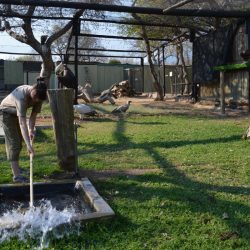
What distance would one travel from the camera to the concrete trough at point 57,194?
477 cm

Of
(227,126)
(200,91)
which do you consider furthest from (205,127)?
(200,91)

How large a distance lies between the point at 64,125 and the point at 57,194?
108 cm

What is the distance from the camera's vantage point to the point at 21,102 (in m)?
5.11

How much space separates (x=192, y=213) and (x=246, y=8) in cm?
1122

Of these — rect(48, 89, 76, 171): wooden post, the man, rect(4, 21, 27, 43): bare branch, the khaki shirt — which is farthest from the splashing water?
rect(4, 21, 27, 43): bare branch

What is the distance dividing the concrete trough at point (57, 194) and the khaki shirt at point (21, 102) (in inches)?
33.1

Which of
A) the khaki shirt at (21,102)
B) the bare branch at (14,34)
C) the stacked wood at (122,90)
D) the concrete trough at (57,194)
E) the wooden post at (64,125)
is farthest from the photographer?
the stacked wood at (122,90)

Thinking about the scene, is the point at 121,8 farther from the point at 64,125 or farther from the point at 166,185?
the point at 166,185

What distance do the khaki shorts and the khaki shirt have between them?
0.55ft

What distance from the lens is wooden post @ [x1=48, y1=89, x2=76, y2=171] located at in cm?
591

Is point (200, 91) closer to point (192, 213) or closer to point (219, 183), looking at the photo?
point (219, 183)

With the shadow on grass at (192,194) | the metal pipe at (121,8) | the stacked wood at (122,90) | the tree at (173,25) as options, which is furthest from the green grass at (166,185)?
the stacked wood at (122,90)

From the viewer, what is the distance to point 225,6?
13.8 m

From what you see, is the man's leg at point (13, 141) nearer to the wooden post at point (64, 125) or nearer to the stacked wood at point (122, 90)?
the wooden post at point (64, 125)
